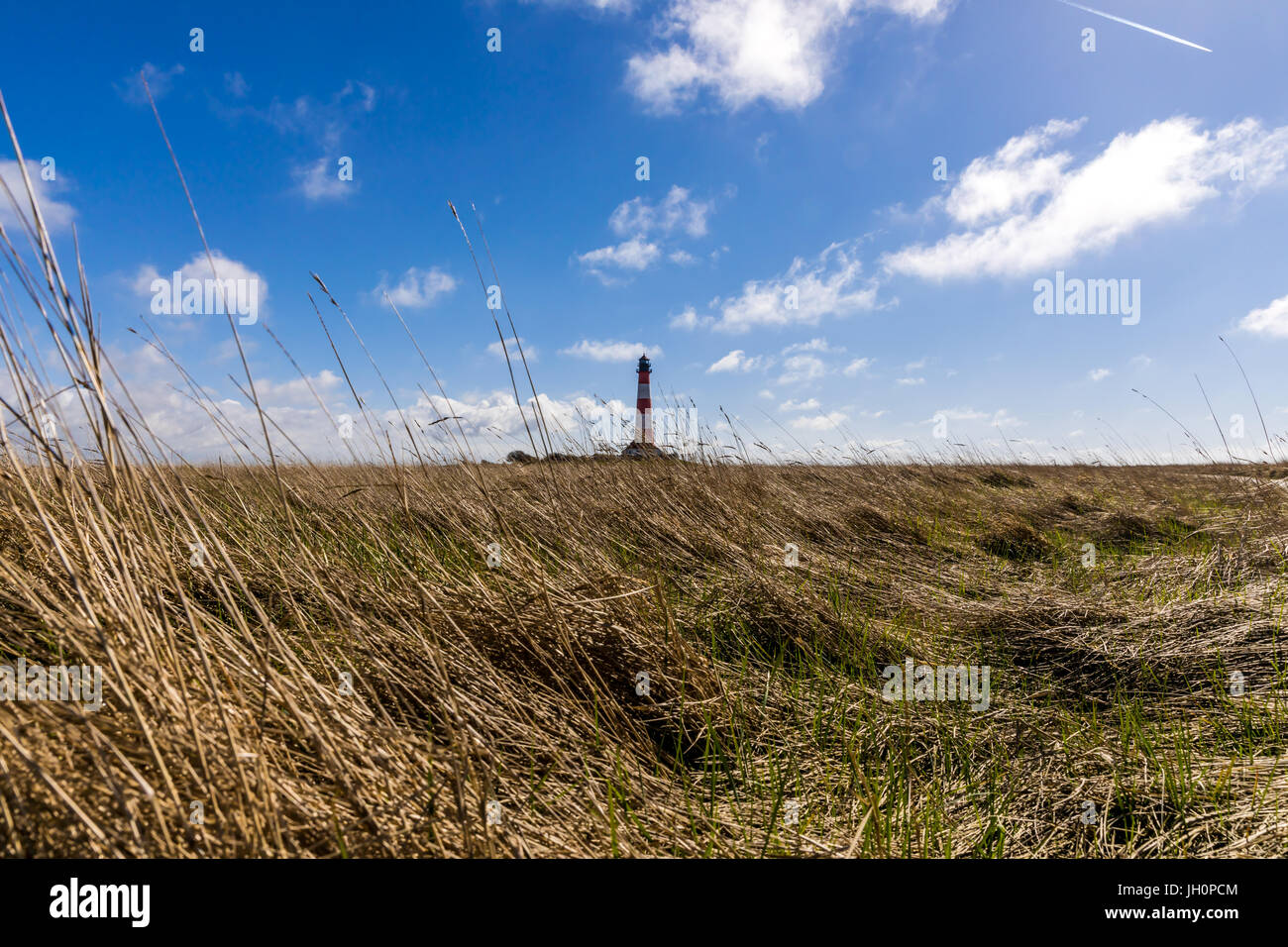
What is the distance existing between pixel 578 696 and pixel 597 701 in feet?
0.68

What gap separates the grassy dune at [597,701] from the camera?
109 centimetres

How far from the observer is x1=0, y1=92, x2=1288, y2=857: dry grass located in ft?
3.59

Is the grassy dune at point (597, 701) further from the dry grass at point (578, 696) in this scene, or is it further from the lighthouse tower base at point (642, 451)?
the lighthouse tower base at point (642, 451)
